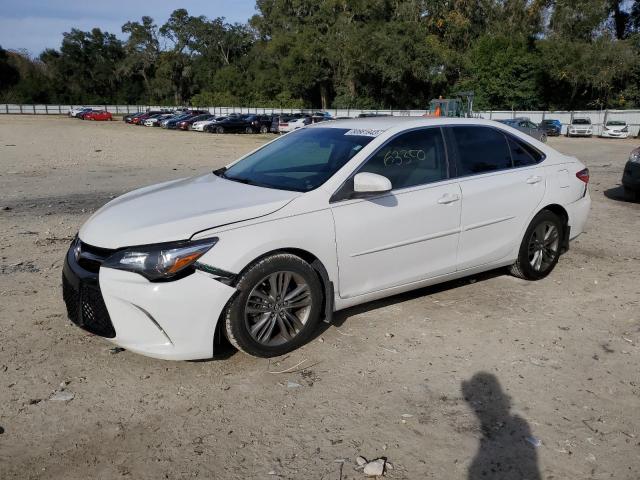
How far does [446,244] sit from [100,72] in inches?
3776

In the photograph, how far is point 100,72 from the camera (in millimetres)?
89938

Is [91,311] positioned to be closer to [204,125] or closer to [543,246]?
[543,246]

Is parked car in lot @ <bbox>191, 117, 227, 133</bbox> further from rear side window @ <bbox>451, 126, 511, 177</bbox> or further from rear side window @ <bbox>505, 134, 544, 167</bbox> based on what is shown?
rear side window @ <bbox>451, 126, 511, 177</bbox>

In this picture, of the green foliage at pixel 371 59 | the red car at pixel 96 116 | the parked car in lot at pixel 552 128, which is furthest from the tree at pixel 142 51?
the parked car in lot at pixel 552 128

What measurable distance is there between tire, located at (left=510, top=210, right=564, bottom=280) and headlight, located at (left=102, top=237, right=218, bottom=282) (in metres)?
3.18

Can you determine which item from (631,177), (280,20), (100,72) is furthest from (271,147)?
(100,72)

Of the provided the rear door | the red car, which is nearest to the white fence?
the red car

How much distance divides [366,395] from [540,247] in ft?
9.42

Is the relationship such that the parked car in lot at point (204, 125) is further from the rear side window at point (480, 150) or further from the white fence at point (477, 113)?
the rear side window at point (480, 150)

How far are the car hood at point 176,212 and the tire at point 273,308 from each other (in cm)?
38

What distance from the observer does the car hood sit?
360 centimetres

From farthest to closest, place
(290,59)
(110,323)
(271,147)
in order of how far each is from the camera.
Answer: (290,59), (271,147), (110,323)

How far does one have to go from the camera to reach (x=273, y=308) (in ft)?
12.7

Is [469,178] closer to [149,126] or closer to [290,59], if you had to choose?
[149,126]
